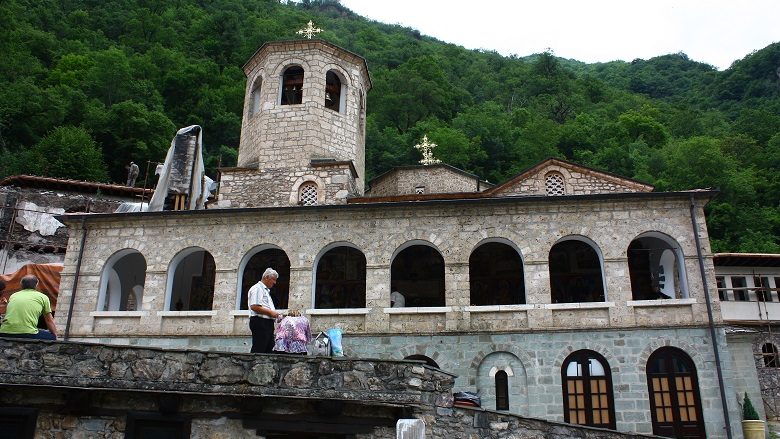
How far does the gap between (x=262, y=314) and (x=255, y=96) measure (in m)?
13.3

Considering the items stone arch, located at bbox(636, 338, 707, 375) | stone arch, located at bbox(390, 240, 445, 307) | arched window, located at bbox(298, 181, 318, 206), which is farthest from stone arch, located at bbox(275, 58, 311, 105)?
stone arch, located at bbox(636, 338, 707, 375)

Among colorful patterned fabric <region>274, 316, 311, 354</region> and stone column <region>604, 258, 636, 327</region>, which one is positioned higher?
stone column <region>604, 258, 636, 327</region>

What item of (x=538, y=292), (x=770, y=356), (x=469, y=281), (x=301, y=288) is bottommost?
(x=770, y=356)

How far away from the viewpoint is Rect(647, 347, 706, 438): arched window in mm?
13281

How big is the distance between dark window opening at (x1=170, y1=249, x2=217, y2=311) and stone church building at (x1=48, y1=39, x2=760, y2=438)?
0.04 m

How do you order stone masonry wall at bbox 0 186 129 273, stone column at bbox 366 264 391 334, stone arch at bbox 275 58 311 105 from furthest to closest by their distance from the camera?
stone masonry wall at bbox 0 186 129 273 < stone arch at bbox 275 58 311 105 < stone column at bbox 366 264 391 334

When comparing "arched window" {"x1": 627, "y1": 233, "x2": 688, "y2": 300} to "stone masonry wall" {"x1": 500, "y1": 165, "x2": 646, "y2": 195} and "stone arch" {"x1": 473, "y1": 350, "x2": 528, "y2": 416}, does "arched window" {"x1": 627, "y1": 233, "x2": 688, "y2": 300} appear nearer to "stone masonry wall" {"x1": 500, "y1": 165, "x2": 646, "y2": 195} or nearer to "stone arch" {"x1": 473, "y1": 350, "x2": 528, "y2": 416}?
"stone masonry wall" {"x1": 500, "y1": 165, "x2": 646, "y2": 195}

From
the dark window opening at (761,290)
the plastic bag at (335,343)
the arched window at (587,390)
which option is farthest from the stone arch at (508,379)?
the dark window opening at (761,290)

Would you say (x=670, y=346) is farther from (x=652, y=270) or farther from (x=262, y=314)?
(x=262, y=314)

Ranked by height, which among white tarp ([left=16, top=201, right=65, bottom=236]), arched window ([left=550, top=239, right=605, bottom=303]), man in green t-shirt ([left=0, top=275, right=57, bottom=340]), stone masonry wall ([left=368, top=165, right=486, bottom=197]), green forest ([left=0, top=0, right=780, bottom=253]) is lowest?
man in green t-shirt ([left=0, top=275, right=57, bottom=340])

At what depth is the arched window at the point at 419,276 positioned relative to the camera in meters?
17.4

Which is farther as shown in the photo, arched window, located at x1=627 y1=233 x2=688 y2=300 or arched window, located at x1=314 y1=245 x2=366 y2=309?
arched window, located at x1=314 y1=245 x2=366 y2=309

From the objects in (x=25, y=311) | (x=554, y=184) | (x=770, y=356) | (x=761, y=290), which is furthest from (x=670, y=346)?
(x=761, y=290)

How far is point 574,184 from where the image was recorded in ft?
60.9
